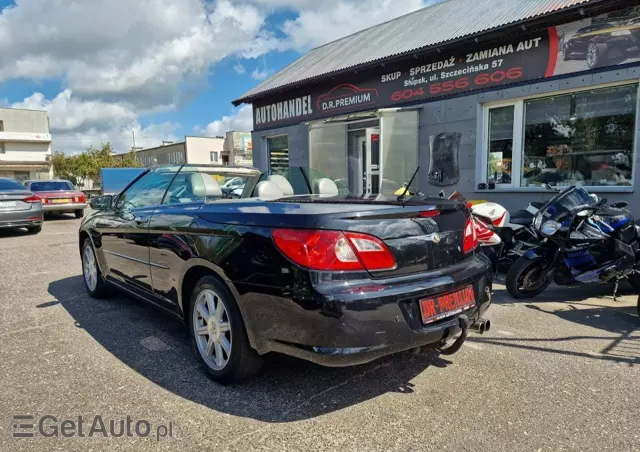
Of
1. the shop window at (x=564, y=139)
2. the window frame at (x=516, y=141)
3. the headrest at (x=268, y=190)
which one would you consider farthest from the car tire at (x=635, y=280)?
the headrest at (x=268, y=190)

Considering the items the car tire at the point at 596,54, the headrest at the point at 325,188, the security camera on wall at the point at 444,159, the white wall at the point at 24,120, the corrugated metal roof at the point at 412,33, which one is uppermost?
→ the white wall at the point at 24,120

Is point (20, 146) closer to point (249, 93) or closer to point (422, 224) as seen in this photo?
point (249, 93)

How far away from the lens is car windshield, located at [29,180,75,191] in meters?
15.9

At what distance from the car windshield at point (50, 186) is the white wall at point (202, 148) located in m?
39.4

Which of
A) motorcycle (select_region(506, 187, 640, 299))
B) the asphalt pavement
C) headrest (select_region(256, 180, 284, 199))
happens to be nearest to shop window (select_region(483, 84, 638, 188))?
motorcycle (select_region(506, 187, 640, 299))

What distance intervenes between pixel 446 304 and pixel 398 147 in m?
7.33

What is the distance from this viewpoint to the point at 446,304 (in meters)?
2.59

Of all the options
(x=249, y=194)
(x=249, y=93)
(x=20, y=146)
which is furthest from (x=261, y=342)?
(x=20, y=146)

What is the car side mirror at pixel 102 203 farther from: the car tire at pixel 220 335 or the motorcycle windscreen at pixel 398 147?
the motorcycle windscreen at pixel 398 147

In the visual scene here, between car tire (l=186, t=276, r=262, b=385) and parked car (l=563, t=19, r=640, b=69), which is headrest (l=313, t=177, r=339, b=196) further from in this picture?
parked car (l=563, t=19, r=640, b=69)

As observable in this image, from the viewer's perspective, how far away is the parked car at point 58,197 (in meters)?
15.2

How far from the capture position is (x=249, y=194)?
4258 millimetres

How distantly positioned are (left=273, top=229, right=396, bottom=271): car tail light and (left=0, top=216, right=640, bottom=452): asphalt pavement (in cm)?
90

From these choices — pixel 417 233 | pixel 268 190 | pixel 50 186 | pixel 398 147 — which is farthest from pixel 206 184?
pixel 50 186
